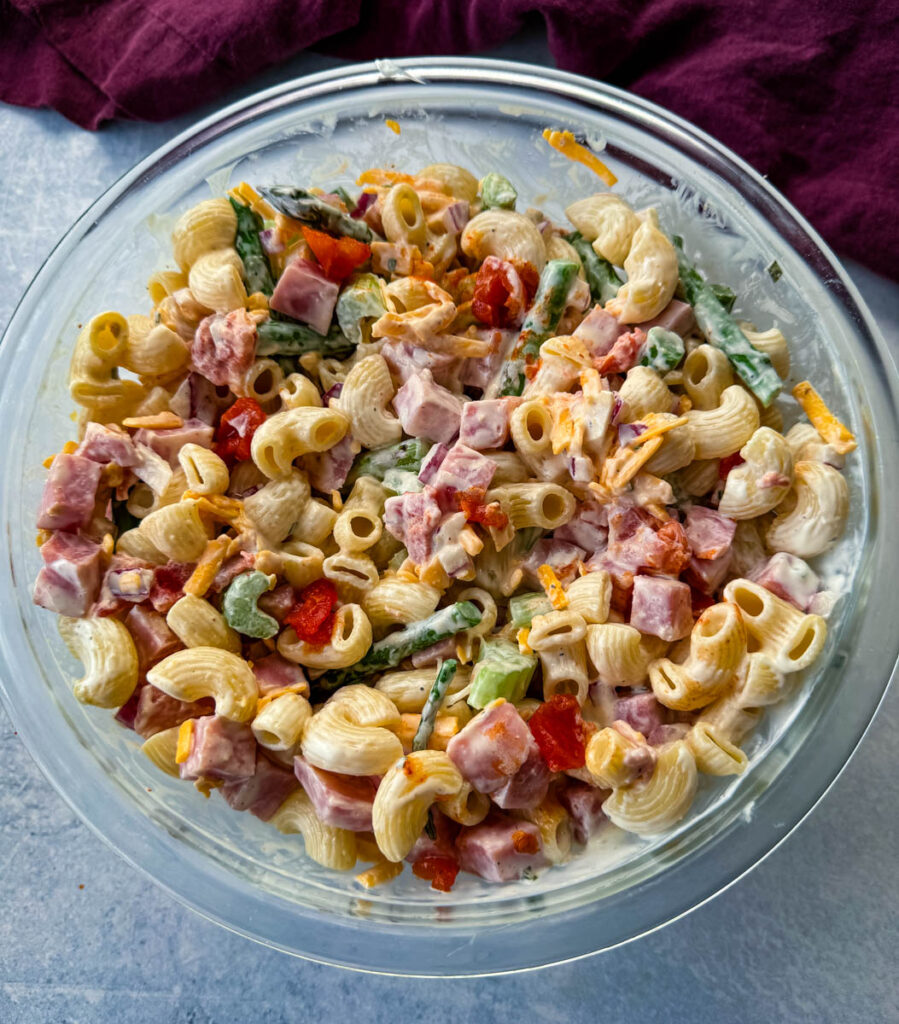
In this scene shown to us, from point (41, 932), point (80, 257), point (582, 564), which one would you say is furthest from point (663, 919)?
point (80, 257)

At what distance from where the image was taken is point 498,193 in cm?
139

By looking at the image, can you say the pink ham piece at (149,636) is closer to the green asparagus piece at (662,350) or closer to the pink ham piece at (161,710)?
the pink ham piece at (161,710)

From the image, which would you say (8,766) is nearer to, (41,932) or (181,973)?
(41,932)

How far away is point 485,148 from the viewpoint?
1527 millimetres

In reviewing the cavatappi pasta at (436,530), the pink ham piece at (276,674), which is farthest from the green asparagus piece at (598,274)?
the pink ham piece at (276,674)

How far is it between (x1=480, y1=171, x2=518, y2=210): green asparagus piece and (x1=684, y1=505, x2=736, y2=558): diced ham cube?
21.1 inches

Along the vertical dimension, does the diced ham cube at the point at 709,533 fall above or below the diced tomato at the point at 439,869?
above

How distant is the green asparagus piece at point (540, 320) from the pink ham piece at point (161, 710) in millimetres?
595

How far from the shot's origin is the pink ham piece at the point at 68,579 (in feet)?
3.96

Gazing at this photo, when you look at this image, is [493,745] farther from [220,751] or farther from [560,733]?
[220,751]

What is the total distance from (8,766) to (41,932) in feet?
0.88

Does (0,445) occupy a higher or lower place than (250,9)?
lower

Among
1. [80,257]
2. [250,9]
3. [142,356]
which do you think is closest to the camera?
[142,356]

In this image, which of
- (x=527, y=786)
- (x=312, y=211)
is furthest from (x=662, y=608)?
(x=312, y=211)
